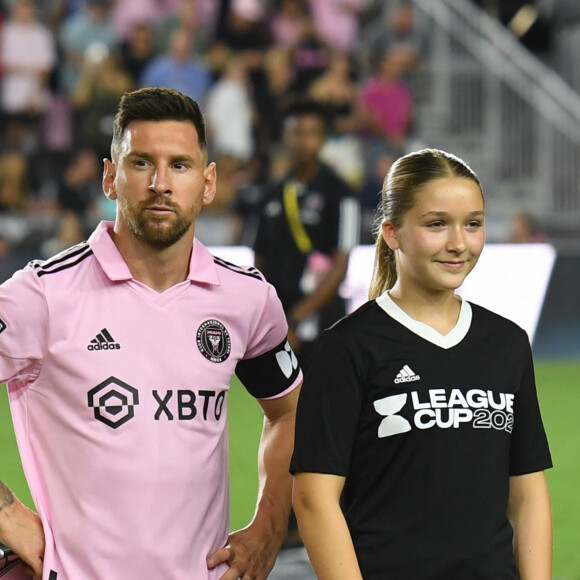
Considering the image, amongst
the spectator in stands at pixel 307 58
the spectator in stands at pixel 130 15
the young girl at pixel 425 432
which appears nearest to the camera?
the young girl at pixel 425 432

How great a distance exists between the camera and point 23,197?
12.4m

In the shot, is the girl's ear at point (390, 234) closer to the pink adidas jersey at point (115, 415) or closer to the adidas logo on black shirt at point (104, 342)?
the pink adidas jersey at point (115, 415)

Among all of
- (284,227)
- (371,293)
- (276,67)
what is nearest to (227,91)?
(276,67)

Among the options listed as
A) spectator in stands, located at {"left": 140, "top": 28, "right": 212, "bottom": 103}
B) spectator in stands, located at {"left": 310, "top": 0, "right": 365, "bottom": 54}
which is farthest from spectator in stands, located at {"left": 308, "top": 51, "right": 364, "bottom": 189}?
spectator in stands, located at {"left": 140, "top": 28, "right": 212, "bottom": 103}

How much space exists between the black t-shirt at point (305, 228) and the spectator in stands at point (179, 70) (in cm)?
652

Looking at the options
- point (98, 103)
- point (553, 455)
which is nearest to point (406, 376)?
point (553, 455)

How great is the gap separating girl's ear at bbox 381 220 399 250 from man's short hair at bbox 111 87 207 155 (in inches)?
18.6

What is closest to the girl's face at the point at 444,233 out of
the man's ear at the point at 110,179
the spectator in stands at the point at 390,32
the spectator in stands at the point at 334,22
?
the man's ear at the point at 110,179

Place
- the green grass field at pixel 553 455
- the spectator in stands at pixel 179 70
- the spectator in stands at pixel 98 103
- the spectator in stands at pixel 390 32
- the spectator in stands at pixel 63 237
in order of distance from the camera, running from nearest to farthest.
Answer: the green grass field at pixel 553 455, the spectator in stands at pixel 63 237, the spectator in stands at pixel 98 103, the spectator in stands at pixel 179 70, the spectator in stands at pixel 390 32

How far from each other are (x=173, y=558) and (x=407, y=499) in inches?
21.4

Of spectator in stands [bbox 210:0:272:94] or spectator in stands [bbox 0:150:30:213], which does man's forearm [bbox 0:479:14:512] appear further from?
spectator in stands [bbox 210:0:272:94]

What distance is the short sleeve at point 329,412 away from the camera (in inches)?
107

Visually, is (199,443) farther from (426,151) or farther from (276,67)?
(276,67)

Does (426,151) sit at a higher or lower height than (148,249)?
higher
